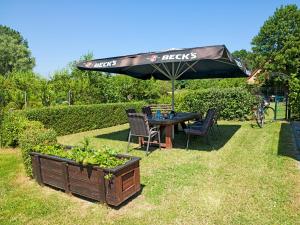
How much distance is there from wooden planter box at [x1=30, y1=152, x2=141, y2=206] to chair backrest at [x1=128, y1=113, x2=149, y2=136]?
218 centimetres

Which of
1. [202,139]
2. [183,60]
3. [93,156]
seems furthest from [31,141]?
[202,139]

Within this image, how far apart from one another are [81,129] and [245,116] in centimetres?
728

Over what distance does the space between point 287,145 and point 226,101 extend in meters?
5.54

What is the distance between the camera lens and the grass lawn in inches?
124

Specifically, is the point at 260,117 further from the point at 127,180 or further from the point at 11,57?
the point at 11,57

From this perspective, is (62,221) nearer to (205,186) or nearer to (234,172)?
(205,186)

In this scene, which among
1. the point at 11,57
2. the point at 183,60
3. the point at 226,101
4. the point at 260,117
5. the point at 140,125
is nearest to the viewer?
the point at 183,60

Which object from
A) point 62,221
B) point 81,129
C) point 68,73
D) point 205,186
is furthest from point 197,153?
point 68,73

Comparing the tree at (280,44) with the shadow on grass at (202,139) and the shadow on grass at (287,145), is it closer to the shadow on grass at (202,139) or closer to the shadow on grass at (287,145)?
the shadow on grass at (287,145)

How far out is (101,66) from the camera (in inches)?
254

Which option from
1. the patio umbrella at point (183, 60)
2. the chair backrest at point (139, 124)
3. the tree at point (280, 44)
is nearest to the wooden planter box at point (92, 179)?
the chair backrest at point (139, 124)

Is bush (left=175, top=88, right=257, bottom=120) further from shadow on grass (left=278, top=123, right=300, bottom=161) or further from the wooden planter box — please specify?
the wooden planter box

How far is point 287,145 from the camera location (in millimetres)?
6625

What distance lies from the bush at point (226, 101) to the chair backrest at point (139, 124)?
19.1ft
